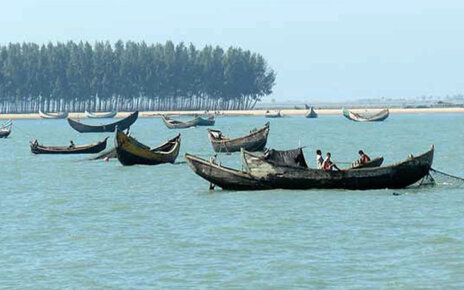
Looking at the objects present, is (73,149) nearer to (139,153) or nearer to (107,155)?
(107,155)

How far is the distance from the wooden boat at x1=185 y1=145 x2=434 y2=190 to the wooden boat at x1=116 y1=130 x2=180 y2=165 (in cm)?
1855

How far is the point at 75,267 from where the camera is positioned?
2959 cm

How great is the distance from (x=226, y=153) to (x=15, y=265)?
162 feet

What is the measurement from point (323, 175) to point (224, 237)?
10.3m

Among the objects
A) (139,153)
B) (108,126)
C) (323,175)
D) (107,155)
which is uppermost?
(323,175)

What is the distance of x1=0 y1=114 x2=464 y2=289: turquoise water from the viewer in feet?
91.8

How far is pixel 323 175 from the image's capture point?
144ft

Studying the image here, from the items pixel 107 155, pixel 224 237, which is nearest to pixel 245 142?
pixel 107 155

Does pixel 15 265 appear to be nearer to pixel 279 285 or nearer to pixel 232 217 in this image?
pixel 279 285

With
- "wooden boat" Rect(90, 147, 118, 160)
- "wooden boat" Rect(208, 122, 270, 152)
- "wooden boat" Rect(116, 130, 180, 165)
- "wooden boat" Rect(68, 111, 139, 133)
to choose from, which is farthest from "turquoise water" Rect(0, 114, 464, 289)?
"wooden boat" Rect(68, 111, 139, 133)

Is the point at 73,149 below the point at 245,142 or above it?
below

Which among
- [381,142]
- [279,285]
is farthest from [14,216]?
[381,142]

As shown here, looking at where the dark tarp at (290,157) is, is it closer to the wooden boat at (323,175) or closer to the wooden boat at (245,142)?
the wooden boat at (323,175)

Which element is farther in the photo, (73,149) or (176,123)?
(176,123)
